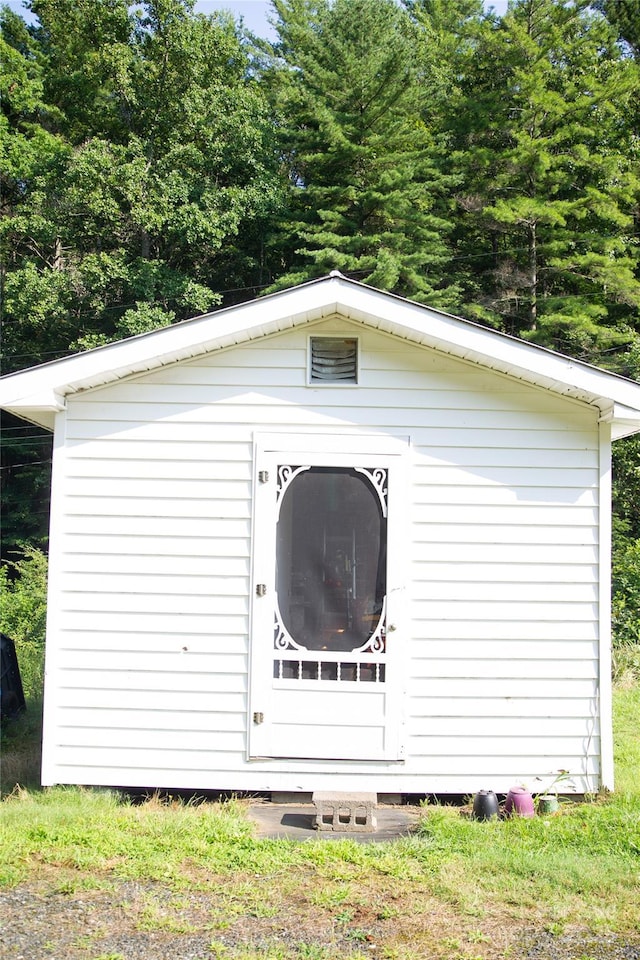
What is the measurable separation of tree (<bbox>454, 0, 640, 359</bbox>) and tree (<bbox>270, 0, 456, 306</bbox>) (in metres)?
1.13

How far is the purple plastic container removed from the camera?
4.86 metres

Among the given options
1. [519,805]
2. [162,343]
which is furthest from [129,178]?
[519,805]

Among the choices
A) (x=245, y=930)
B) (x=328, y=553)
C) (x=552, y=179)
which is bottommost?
(x=245, y=930)

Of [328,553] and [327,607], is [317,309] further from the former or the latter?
[327,607]

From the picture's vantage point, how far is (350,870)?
4211 millimetres

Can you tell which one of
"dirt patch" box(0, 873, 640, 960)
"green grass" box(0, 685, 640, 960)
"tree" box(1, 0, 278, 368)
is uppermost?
"tree" box(1, 0, 278, 368)

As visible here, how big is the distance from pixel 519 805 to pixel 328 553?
182 cm

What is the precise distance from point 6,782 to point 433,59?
21.9 meters

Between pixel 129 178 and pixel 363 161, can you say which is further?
pixel 363 161

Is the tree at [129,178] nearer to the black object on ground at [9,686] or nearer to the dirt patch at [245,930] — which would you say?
the black object on ground at [9,686]

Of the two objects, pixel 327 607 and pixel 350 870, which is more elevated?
pixel 327 607

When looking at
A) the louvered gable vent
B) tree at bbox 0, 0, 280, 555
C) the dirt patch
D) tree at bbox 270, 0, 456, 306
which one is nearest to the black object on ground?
the dirt patch

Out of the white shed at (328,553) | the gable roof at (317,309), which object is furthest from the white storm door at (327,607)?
the gable roof at (317,309)

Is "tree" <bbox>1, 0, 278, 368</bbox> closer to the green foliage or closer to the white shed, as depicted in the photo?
the green foliage
